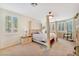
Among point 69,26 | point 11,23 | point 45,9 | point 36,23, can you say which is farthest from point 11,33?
point 69,26

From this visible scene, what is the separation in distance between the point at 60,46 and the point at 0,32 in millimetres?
936

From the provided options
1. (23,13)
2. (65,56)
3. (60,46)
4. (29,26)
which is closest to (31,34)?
(29,26)

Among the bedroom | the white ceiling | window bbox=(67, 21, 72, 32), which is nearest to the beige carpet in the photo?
the bedroom

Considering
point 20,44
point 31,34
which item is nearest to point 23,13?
point 31,34

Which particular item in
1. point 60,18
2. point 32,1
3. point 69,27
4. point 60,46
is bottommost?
point 60,46

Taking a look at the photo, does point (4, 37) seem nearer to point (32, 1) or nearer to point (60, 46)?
point (32, 1)

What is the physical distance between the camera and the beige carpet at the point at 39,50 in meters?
2.20

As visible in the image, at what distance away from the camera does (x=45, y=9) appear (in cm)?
221

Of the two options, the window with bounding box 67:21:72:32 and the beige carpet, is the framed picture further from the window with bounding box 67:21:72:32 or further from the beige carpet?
the window with bounding box 67:21:72:32

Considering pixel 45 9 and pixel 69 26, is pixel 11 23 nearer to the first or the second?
pixel 45 9

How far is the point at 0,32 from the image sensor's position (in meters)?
2.19

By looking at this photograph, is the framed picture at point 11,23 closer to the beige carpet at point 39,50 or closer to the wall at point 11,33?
the wall at point 11,33

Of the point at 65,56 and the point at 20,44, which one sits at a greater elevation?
the point at 20,44

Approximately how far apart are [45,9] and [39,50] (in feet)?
2.09
